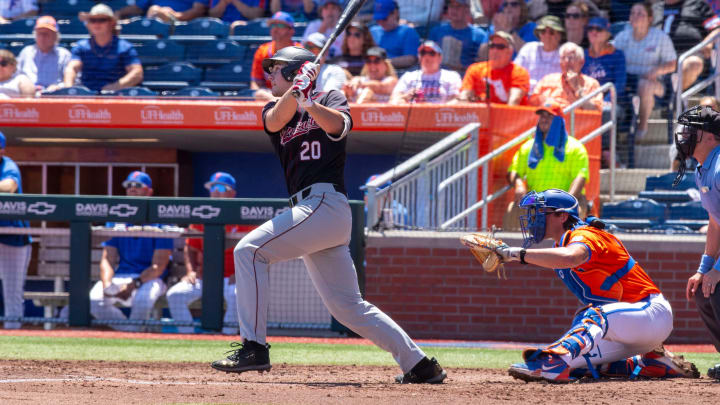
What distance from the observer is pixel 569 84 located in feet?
36.1

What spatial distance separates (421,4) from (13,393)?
9.21 m

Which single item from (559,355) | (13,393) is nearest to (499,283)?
(559,355)

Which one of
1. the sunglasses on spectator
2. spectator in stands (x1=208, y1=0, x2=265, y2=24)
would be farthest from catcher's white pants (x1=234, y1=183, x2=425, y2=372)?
spectator in stands (x1=208, y1=0, x2=265, y2=24)

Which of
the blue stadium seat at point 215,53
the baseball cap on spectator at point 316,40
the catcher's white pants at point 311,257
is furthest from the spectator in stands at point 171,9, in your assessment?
the catcher's white pants at point 311,257

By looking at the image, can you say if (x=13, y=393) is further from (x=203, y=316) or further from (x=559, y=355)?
(x=203, y=316)

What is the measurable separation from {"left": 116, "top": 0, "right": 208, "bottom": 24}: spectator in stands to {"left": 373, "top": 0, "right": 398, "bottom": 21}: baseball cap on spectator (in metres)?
3.04

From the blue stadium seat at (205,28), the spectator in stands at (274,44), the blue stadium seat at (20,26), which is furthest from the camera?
the blue stadium seat at (20,26)

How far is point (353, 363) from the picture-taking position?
286 inches

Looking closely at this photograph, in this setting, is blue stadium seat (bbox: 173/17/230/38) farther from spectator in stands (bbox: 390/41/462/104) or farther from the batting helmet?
the batting helmet

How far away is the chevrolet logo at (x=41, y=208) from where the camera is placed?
974cm

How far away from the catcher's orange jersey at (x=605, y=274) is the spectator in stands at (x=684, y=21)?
6517 mm

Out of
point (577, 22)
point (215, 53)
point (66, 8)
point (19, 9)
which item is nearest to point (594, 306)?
point (577, 22)

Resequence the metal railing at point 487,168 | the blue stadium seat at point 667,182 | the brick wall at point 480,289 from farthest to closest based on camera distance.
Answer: the blue stadium seat at point 667,182 → the metal railing at point 487,168 → the brick wall at point 480,289

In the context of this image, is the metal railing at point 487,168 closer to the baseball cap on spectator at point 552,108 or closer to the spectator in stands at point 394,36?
the baseball cap on spectator at point 552,108
